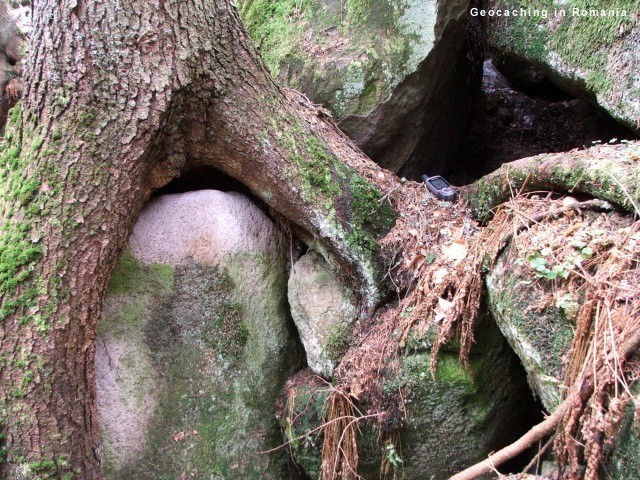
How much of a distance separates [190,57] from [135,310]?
57.5 inches

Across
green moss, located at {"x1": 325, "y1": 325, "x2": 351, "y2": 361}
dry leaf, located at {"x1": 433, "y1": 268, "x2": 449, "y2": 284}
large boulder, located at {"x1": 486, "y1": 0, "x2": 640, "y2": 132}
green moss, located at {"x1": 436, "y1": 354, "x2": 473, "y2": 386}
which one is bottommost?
green moss, located at {"x1": 325, "y1": 325, "x2": 351, "y2": 361}

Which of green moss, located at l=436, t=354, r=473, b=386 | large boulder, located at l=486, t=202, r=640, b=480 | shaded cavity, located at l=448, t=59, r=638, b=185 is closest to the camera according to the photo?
large boulder, located at l=486, t=202, r=640, b=480

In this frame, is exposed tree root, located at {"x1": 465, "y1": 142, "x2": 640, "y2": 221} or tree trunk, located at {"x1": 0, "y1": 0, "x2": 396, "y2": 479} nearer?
exposed tree root, located at {"x1": 465, "y1": 142, "x2": 640, "y2": 221}

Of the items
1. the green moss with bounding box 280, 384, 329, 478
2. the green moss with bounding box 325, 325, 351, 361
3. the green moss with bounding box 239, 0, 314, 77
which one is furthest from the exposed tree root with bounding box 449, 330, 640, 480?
the green moss with bounding box 239, 0, 314, 77

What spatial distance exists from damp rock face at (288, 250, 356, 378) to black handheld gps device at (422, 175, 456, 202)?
83 centimetres

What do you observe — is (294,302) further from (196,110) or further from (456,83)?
(456,83)

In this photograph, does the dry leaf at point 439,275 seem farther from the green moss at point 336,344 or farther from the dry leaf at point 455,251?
the green moss at point 336,344

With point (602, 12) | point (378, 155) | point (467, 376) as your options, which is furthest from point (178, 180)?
point (602, 12)

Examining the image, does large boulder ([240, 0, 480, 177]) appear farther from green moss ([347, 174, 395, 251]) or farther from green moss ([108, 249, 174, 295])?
green moss ([108, 249, 174, 295])

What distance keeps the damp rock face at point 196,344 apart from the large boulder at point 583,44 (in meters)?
2.16

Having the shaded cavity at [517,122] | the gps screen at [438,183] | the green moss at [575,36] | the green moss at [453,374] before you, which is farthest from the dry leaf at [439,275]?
the shaded cavity at [517,122]

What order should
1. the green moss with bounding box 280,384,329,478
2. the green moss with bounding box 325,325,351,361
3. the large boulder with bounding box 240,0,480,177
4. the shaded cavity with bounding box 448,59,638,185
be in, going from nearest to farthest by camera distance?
the green moss with bounding box 280,384,329,478 < the green moss with bounding box 325,325,351,361 < the large boulder with bounding box 240,0,480,177 < the shaded cavity with bounding box 448,59,638,185

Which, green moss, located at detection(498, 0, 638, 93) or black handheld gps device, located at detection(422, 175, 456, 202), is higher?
green moss, located at detection(498, 0, 638, 93)

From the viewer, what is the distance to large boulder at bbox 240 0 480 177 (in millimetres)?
3842
